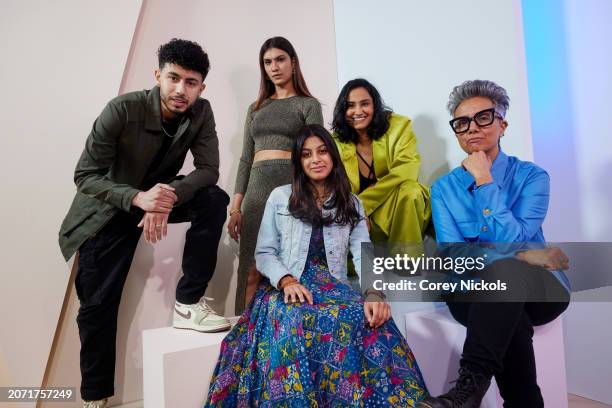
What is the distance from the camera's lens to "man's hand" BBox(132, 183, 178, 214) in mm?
1572

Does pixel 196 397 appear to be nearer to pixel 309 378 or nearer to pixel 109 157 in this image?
pixel 309 378

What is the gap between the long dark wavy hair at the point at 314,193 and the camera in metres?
1.64

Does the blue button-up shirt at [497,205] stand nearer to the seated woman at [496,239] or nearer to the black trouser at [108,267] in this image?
the seated woman at [496,239]

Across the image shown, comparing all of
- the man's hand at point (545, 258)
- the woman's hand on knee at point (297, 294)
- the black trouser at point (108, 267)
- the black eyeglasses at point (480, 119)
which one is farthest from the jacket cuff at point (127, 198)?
the man's hand at point (545, 258)

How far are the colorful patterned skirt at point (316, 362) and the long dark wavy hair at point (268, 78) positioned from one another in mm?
1277

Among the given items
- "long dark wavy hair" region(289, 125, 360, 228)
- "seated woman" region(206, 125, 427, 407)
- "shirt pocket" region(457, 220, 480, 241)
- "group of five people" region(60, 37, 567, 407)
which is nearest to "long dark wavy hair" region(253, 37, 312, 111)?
"group of five people" region(60, 37, 567, 407)

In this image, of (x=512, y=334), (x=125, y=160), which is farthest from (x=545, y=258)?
(x=125, y=160)

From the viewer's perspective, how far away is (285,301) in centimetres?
143

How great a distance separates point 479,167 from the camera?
1.65 m

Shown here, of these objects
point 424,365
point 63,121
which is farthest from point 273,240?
point 63,121

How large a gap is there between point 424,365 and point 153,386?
1037mm

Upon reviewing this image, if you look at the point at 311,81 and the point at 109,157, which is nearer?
the point at 109,157

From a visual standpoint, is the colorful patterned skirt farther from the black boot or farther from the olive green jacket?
the olive green jacket

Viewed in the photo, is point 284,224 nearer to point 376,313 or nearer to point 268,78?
point 376,313
